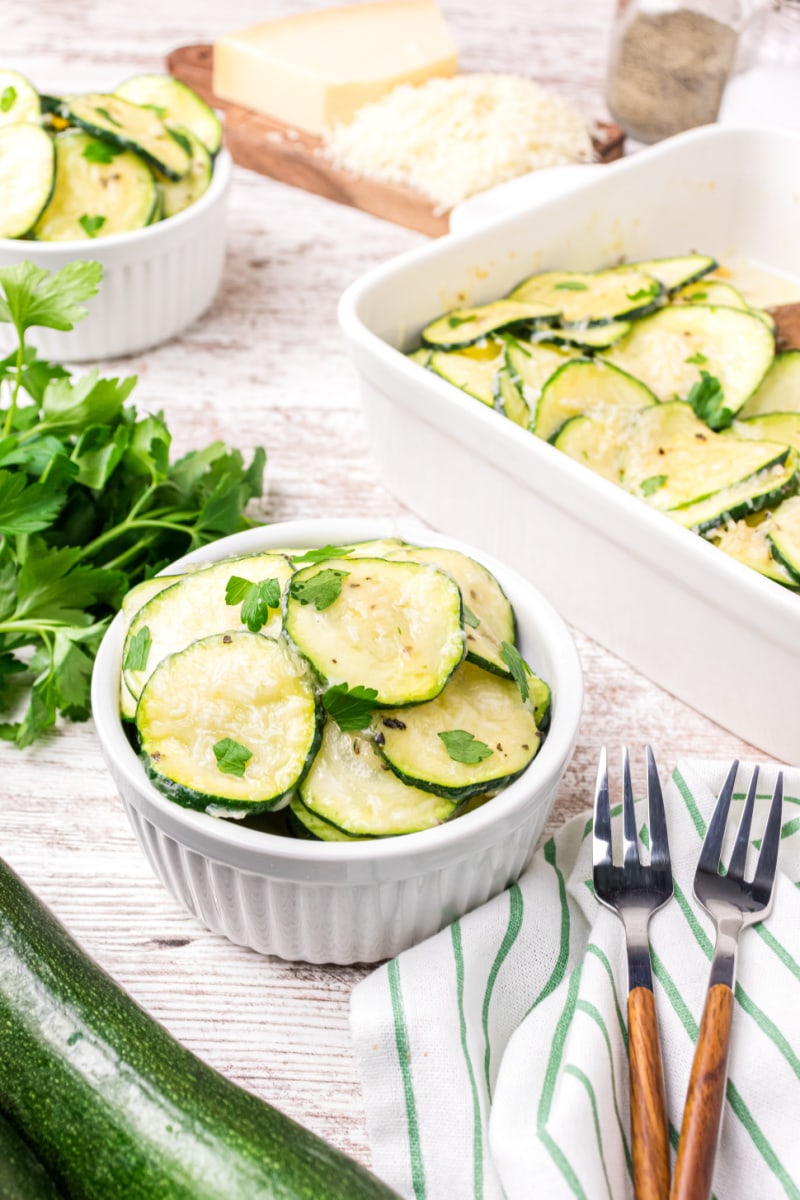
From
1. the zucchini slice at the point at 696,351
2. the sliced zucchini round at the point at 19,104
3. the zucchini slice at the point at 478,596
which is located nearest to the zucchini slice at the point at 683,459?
the zucchini slice at the point at 696,351

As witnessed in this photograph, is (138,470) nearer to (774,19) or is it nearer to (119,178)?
(119,178)

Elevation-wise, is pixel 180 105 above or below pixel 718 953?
above

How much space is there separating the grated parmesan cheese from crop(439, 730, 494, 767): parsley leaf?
5.09 ft

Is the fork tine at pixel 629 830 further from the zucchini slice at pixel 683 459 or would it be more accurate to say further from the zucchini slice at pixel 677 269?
the zucchini slice at pixel 677 269

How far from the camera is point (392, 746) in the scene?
107 centimetres

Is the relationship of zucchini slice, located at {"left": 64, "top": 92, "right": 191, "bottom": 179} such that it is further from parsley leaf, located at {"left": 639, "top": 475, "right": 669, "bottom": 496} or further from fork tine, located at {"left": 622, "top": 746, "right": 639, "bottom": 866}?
fork tine, located at {"left": 622, "top": 746, "right": 639, "bottom": 866}

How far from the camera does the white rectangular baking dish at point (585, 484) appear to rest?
1.37m

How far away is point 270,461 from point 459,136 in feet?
3.04

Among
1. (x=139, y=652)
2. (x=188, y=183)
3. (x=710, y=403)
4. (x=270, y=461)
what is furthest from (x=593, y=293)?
(x=139, y=652)

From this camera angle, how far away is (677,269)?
196 cm

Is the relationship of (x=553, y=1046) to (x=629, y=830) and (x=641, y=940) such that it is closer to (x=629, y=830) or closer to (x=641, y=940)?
(x=641, y=940)

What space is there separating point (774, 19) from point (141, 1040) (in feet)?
7.56

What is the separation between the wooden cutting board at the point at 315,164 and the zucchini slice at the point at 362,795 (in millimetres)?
1574

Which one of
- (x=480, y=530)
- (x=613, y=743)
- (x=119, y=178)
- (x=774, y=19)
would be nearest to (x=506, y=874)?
(x=613, y=743)
